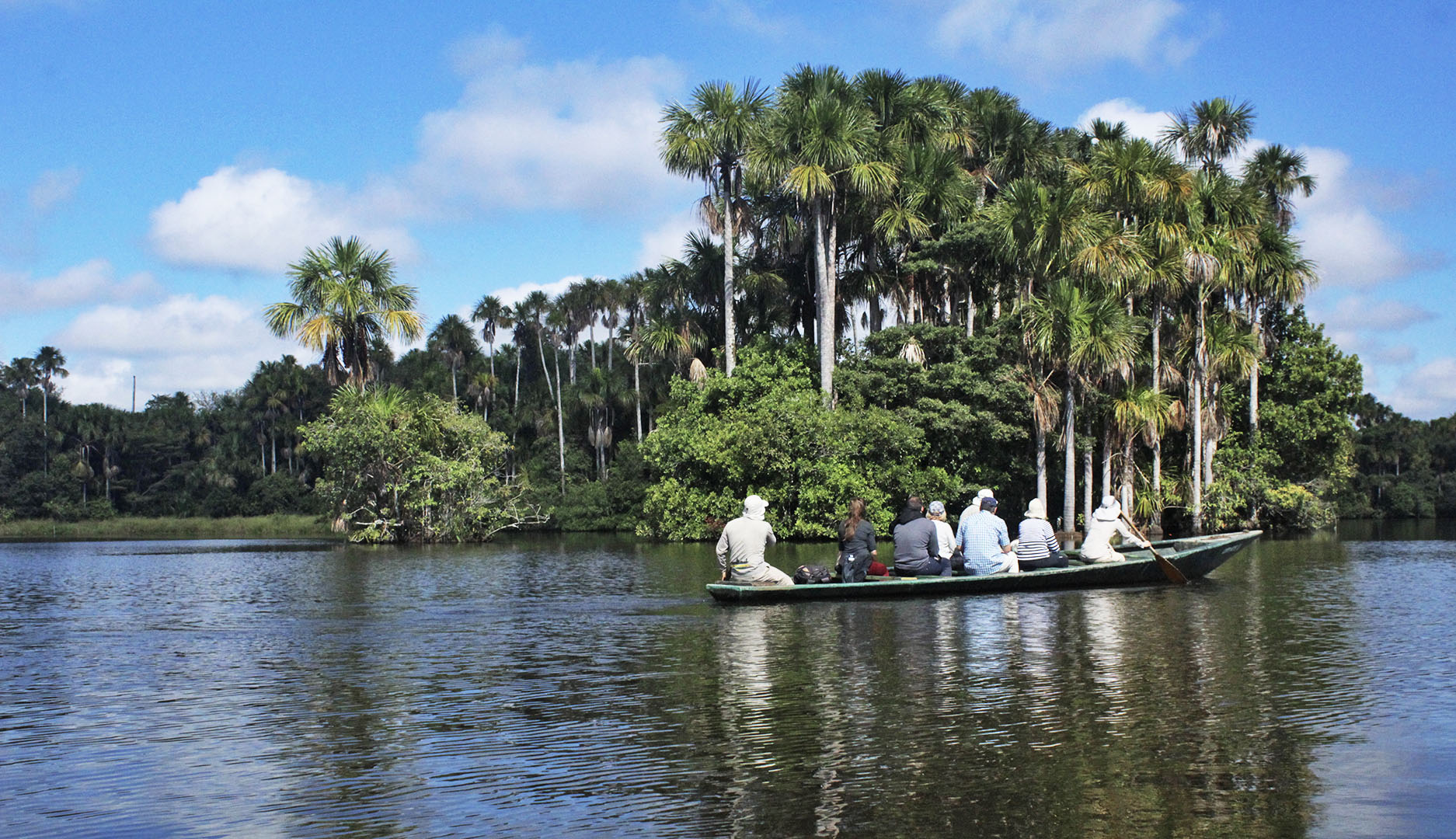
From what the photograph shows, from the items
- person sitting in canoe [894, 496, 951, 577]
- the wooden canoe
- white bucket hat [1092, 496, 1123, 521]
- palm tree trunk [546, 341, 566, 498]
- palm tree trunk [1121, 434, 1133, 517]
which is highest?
palm tree trunk [546, 341, 566, 498]

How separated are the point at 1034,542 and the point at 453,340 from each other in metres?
62.2

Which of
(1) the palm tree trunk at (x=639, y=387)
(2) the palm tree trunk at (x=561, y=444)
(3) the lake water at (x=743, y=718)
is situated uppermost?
(1) the palm tree trunk at (x=639, y=387)

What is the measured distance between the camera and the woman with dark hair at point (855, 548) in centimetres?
1942

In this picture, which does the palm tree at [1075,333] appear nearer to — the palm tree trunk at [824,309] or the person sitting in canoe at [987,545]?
the palm tree trunk at [824,309]

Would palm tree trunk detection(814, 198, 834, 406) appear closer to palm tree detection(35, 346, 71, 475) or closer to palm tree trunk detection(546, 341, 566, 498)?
palm tree trunk detection(546, 341, 566, 498)

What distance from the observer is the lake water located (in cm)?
688

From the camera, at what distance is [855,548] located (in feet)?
63.9

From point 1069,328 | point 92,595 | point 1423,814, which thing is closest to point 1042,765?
point 1423,814

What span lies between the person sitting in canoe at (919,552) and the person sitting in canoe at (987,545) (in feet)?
1.99

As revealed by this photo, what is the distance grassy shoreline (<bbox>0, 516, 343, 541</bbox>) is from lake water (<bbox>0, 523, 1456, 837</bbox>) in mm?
47763

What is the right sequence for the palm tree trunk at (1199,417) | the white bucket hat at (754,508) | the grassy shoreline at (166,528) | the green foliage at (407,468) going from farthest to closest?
A: the grassy shoreline at (166,528), the green foliage at (407,468), the palm tree trunk at (1199,417), the white bucket hat at (754,508)

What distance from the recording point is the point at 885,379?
4259 cm

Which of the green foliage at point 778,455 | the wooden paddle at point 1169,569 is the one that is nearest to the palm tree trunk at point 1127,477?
the green foliage at point 778,455

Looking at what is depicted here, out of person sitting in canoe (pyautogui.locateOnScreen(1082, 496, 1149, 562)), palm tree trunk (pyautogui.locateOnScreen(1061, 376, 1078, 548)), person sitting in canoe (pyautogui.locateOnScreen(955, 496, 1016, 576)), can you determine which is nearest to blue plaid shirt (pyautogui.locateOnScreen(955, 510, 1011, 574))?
person sitting in canoe (pyautogui.locateOnScreen(955, 496, 1016, 576))
